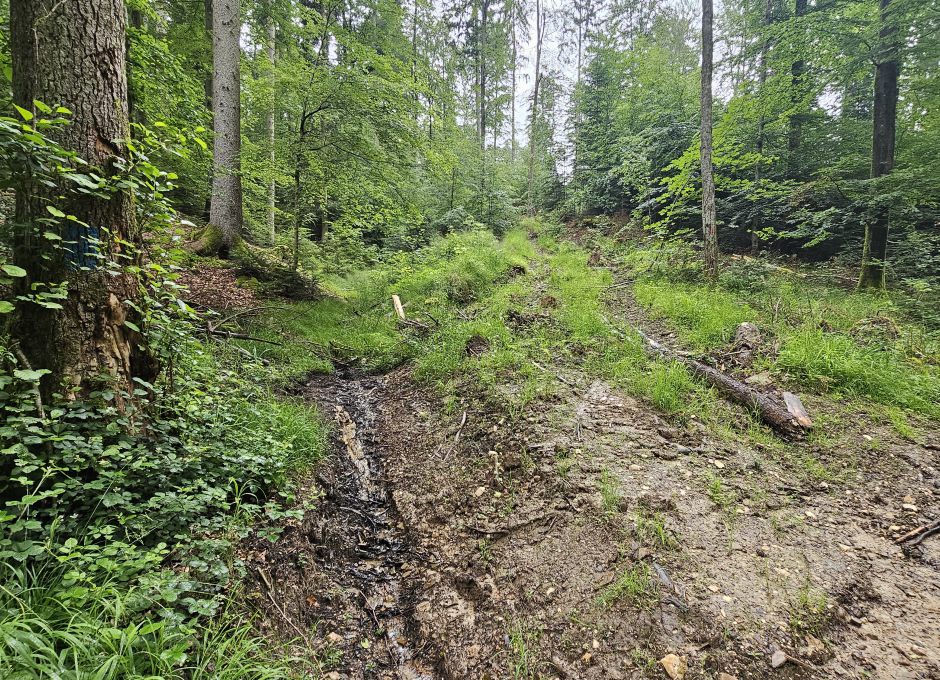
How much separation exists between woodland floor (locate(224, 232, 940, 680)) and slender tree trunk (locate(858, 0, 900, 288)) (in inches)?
264

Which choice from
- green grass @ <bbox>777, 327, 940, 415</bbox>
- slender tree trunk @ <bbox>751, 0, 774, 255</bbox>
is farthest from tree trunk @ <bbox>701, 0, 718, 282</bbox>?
green grass @ <bbox>777, 327, 940, 415</bbox>

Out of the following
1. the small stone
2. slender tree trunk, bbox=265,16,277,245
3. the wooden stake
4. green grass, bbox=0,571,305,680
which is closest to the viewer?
green grass, bbox=0,571,305,680

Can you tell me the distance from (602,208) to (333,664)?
21.6 metres

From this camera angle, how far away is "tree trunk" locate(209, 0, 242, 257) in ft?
24.6

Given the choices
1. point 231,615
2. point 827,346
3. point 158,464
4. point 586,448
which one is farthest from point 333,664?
point 827,346

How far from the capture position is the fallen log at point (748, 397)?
4254 mm

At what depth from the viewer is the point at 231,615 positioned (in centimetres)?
211

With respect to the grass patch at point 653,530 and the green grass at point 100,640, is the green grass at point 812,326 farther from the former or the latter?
the green grass at point 100,640

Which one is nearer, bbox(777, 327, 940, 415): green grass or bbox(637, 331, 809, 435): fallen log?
bbox(637, 331, 809, 435): fallen log

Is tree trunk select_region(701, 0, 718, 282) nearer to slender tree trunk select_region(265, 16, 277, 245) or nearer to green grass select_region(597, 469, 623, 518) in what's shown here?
green grass select_region(597, 469, 623, 518)

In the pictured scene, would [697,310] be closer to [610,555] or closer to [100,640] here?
[610,555]

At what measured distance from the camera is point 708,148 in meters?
9.15

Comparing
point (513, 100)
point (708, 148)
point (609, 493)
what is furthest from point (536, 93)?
point (609, 493)

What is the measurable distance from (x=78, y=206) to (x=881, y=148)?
14330 mm
